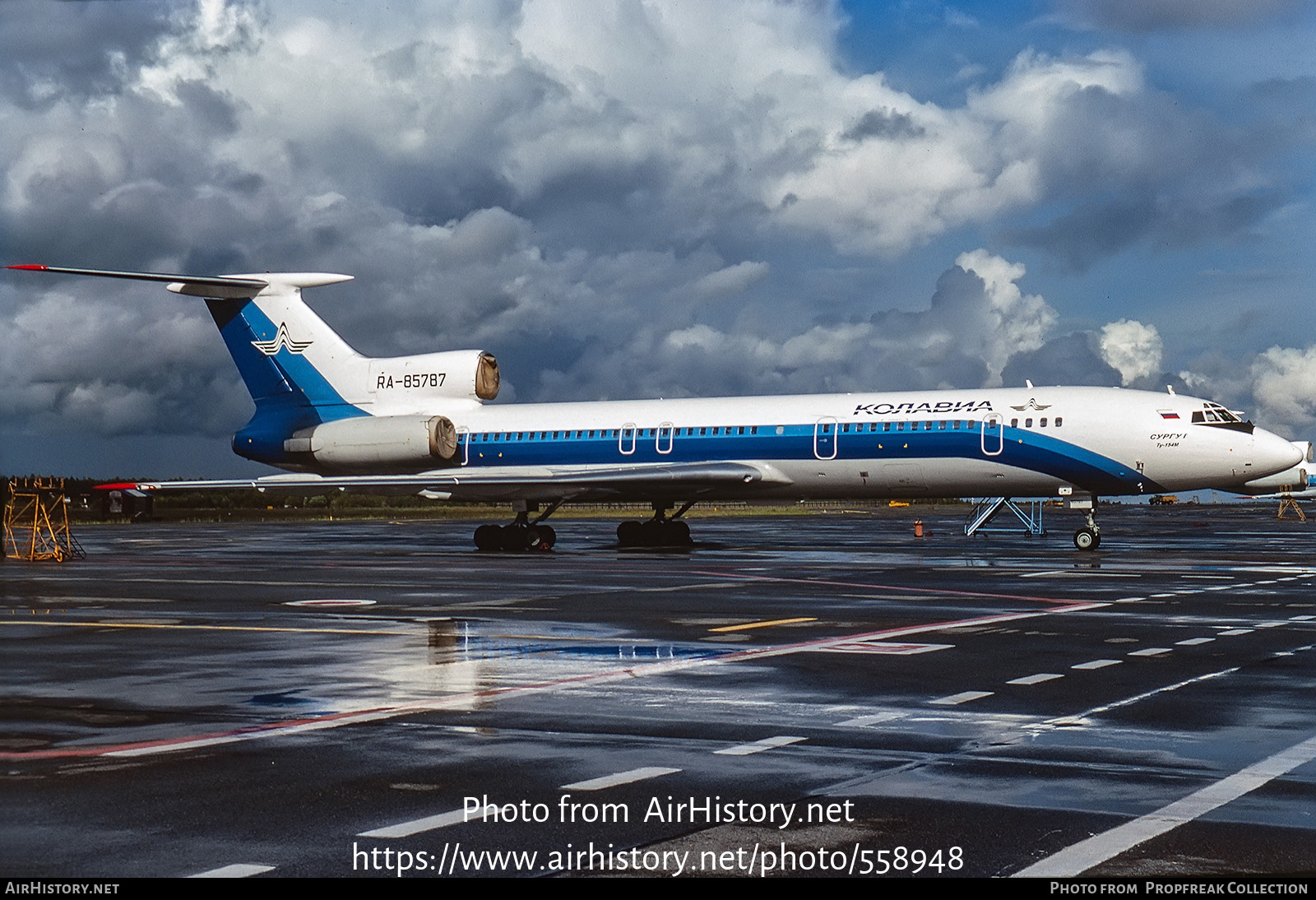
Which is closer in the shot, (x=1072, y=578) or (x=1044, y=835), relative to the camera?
(x=1044, y=835)

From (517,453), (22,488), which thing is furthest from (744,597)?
(22,488)

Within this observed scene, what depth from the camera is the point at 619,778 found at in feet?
27.1

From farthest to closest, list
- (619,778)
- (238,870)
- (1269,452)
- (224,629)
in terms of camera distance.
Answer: (1269,452), (224,629), (619,778), (238,870)

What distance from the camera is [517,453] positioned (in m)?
41.9

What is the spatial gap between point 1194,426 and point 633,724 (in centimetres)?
2931

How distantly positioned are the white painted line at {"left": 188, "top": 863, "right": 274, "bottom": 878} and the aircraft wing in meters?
31.5

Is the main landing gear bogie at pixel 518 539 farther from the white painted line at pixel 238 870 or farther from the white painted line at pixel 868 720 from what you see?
the white painted line at pixel 238 870

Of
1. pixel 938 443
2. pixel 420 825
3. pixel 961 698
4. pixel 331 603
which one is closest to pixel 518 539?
pixel 938 443

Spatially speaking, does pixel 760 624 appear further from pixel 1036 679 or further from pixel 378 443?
pixel 378 443

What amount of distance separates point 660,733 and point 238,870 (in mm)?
4123

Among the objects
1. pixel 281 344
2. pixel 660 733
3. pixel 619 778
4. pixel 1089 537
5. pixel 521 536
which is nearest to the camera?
pixel 619 778

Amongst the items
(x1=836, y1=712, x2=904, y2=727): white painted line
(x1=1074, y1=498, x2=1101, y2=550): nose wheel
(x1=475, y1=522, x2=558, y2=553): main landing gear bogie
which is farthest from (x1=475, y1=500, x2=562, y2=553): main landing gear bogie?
(x1=836, y1=712, x2=904, y2=727): white painted line
